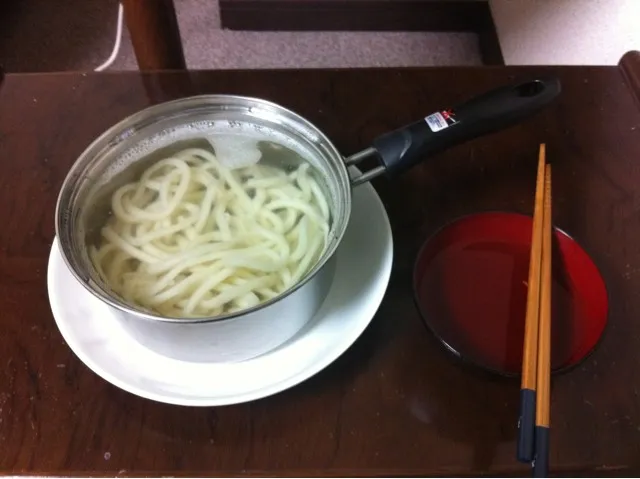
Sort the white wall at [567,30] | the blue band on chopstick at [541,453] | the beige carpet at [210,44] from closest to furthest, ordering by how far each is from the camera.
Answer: the blue band on chopstick at [541,453]
the white wall at [567,30]
the beige carpet at [210,44]

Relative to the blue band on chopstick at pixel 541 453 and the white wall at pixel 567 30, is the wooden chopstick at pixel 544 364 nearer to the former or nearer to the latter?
the blue band on chopstick at pixel 541 453

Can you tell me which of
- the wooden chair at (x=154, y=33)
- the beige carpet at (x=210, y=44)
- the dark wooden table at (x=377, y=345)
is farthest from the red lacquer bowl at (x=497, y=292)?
the beige carpet at (x=210, y=44)

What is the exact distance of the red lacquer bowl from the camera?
0.54m

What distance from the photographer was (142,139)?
0.58m

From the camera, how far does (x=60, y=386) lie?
53cm

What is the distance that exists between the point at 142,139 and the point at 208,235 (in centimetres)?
10

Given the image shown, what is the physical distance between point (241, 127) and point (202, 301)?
16 cm

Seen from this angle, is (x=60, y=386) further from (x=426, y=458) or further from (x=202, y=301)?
(x=426, y=458)

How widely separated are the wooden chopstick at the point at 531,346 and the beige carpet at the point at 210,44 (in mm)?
955

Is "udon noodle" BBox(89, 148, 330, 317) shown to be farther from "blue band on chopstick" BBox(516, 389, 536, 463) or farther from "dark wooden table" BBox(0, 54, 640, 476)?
"blue band on chopstick" BBox(516, 389, 536, 463)

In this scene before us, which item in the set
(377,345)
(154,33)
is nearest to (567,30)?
(154,33)

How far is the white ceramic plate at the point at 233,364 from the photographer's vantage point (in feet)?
1.67

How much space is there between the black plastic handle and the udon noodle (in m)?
0.07

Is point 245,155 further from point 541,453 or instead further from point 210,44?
point 210,44
